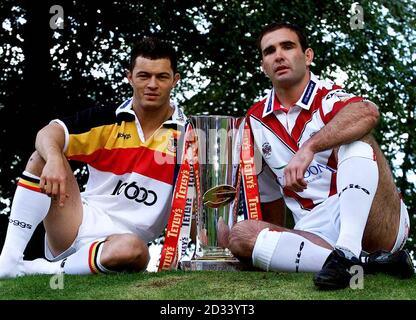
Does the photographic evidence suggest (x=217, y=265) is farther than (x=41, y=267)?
No

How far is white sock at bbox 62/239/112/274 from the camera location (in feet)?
12.7

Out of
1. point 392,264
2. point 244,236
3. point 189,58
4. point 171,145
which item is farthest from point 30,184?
point 189,58

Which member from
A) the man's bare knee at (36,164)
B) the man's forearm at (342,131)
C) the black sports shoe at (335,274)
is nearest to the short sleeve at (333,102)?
the man's forearm at (342,131)

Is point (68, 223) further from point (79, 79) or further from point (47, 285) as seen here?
point (79, 79)

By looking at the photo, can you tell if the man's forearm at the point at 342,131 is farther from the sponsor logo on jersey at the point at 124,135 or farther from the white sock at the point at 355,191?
the sponsor logo on jersey at the point at 124,135

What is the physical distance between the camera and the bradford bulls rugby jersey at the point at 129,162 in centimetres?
424

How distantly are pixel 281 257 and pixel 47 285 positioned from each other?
115 cm

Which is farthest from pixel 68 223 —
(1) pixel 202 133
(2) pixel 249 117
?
(2) pixel 249 117

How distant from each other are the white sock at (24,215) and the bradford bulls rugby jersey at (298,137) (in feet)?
4.10

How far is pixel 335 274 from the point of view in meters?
3.07

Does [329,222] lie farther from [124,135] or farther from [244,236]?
[124,135]

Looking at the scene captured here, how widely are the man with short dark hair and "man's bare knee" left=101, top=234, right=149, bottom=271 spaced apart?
17 cm

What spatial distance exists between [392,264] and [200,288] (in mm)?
900

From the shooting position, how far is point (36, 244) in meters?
8.42
